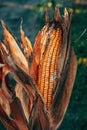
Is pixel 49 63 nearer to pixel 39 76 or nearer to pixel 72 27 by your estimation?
pixel 39 76

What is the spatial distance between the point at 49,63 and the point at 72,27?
6782 millimetres

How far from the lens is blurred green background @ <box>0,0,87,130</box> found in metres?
5.75

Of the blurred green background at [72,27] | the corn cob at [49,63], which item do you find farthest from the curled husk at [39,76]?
the blurred green background at [72,27]

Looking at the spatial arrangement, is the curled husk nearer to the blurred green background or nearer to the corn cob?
the corn cob

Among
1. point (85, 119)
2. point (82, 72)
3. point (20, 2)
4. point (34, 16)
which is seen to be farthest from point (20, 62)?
point (20, 2)

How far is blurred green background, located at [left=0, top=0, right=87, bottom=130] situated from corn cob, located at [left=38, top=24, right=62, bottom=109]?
1.43 meters

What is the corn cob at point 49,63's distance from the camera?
3.40m

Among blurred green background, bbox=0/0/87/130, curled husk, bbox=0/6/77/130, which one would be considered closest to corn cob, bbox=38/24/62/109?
curled husk, bbox=0/6/77/130

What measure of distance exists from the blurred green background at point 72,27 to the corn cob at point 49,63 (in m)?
1.43

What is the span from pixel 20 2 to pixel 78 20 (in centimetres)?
279

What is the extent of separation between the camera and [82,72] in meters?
7.08

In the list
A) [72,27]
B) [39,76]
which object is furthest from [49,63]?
[72,27]

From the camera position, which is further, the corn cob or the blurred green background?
the blurred green background

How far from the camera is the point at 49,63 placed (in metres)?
3.39
